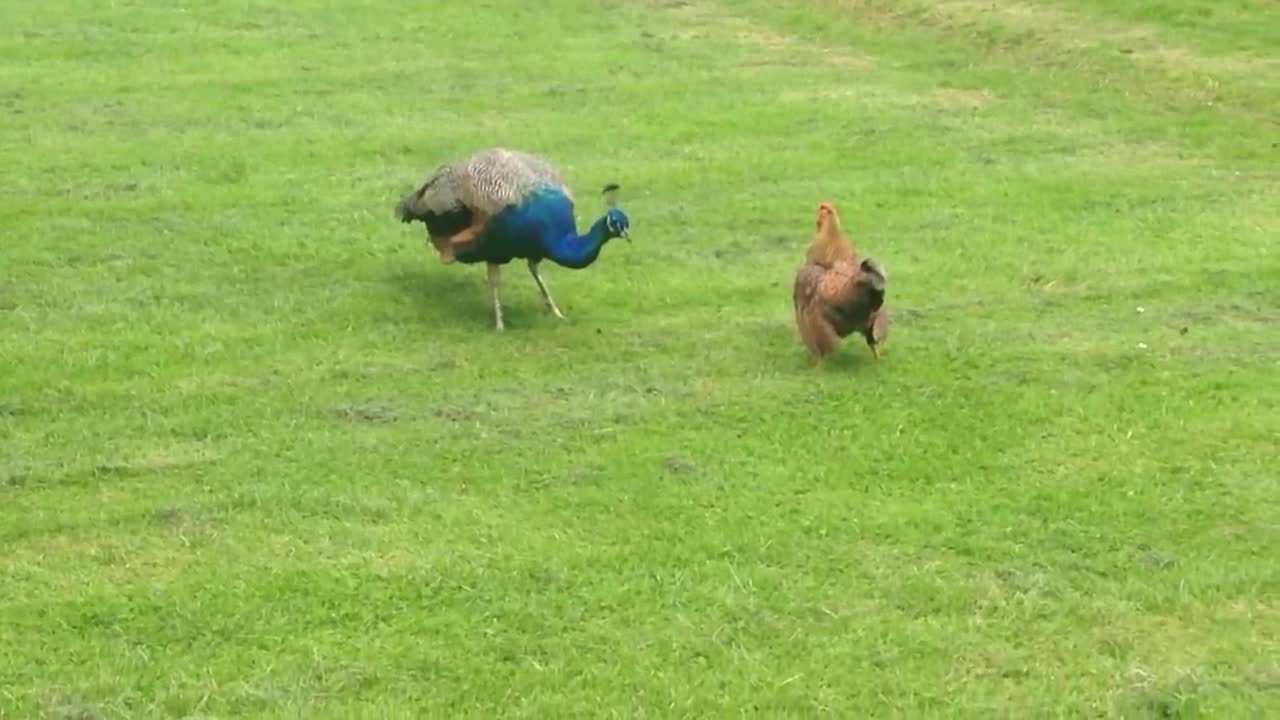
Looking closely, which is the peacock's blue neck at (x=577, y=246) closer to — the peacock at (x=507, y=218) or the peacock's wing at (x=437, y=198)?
the peacock at (x=507, y=218)

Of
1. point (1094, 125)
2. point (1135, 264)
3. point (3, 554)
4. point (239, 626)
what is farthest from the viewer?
point (1094, 125)

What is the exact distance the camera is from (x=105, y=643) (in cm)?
474

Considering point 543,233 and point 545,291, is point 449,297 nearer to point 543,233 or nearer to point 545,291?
point 545,291

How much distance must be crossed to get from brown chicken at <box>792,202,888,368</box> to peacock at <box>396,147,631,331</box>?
724 mm

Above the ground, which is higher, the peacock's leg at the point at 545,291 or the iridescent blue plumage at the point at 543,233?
the iridescent blue plumage at the point at 543,233

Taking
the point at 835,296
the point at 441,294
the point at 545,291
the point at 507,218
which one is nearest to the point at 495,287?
the point at 545,291

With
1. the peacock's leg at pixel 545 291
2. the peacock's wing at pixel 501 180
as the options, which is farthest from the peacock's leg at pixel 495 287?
the peacock's wing at pixel 501 180

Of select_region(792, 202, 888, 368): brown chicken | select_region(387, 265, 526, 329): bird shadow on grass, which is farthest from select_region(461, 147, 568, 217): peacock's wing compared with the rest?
select_region(792, 202, 888, 368): brown chicken

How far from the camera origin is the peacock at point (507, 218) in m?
7.12

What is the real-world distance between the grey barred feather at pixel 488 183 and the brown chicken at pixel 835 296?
1.06 m

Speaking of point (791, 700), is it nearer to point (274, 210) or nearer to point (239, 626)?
point (239, 626)

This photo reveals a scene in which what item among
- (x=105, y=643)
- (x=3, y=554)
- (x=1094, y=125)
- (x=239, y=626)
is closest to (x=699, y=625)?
(x=239, y=626)

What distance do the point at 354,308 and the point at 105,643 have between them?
2963 millimetres

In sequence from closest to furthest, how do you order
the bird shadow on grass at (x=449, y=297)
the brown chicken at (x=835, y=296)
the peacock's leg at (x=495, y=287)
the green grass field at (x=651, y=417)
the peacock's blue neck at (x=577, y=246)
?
the green grass field at (x=651, y=417)
the brown chicken at (x=835, y=296)
the peacock's blue neck at (x=577, y=246)
the peacock's leg at (x=495, y=287)
the bird shadow on grass at (x=449, y=297)
